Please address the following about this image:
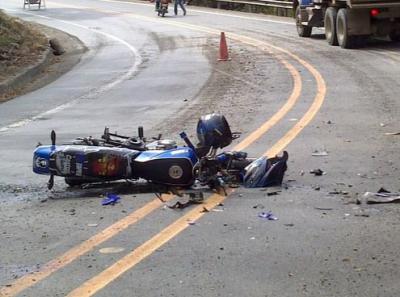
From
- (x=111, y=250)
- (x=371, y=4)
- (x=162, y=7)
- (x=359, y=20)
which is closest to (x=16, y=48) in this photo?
(x=359, y=20)

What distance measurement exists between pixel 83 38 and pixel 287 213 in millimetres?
23889

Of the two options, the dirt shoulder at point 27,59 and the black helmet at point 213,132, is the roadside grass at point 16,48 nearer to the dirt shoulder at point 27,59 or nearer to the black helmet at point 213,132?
the dirt shoulder at point 27,59

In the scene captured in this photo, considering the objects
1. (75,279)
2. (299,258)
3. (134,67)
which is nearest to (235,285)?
(299,258)

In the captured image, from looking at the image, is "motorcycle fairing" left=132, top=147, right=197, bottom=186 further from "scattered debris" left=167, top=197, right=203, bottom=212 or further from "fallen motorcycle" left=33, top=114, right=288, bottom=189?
"scattered debris" left=167, top=197, right=203, bottom=212

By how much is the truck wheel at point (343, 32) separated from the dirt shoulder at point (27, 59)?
7587 mm

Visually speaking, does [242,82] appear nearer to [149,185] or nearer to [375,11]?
[375,11]

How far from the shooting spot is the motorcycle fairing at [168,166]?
6660mm

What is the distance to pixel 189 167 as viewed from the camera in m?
6.66

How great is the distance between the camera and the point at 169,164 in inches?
263

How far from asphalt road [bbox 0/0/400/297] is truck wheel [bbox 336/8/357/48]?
322cm

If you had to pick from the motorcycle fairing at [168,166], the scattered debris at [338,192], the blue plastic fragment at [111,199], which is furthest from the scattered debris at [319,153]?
the blue plastic fragment at [111,199]

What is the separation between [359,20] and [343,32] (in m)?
0.62

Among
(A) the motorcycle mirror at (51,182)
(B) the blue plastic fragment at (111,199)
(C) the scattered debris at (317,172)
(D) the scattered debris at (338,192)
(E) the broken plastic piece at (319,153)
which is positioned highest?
(E) the broken plastic piece at (319,153)

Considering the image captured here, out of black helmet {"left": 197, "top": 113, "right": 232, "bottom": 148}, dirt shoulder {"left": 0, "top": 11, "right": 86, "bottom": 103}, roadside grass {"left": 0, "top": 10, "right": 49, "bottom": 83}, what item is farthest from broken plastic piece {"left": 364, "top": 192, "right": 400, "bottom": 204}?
roadside grass {"left": 0, "top": 10, "right": 49, "bottom": 83}
